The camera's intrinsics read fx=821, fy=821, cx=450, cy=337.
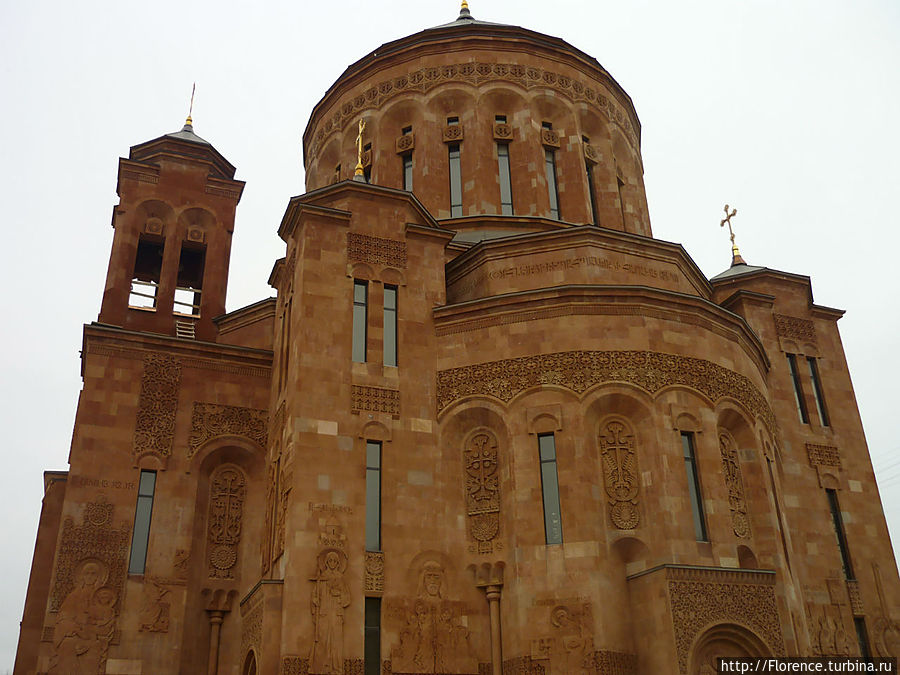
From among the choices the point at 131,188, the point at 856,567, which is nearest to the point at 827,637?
the point at 856,567

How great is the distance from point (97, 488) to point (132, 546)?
141cm

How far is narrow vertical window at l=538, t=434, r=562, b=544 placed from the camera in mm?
14828

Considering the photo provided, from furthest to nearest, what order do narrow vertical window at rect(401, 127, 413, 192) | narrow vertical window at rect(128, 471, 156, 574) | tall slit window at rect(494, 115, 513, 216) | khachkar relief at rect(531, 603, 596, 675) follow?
narrow vertical window at rect(401, 127, 413, 192) < tall slit window at rect(494, 115, 513, 216) < narrow vertical window at rect(128, 471, 156, 574) < khachkar relief at rect(531, 603, 596, 675)

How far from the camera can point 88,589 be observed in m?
16.2

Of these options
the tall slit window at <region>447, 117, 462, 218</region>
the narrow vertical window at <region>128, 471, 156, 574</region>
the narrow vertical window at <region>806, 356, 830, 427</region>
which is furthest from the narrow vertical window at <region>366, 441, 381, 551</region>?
the narrow vertical window at <region>806, 356, 830, 427</region>

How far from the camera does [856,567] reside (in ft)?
63.7

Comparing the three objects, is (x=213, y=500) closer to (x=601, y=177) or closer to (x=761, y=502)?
(x=761, y=502)

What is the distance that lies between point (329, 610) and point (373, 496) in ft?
7.31

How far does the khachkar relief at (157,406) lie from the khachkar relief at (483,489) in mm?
6829

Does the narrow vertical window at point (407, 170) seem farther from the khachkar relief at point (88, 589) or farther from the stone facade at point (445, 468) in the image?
the khachkar relief at point (88, 589)

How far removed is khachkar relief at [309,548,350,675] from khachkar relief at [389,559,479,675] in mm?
967

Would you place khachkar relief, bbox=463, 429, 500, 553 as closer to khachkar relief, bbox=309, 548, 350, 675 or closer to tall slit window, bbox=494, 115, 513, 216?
khachkar relief, bbox=309, 548, 350, 675

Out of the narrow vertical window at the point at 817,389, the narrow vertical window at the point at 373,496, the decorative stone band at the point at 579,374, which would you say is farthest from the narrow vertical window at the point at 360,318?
the narrow vertical window at the point at 817,389

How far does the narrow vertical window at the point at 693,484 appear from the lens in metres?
15.1
